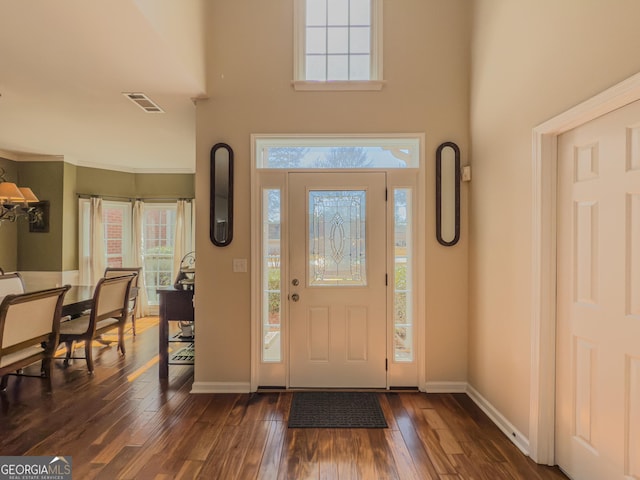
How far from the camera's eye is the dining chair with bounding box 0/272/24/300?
3477mm

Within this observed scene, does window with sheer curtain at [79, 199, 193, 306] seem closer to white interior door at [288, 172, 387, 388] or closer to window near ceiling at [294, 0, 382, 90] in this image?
white interior door at [288, 172, 387, 388]

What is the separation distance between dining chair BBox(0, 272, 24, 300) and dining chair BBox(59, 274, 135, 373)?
0.64 meters

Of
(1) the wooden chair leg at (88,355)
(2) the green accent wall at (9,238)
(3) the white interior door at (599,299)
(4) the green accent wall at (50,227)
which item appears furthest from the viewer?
(4) the green accent wall at (50,227)

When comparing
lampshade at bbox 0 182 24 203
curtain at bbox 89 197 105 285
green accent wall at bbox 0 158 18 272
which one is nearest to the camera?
lampshade at bbox 0 182 24 203

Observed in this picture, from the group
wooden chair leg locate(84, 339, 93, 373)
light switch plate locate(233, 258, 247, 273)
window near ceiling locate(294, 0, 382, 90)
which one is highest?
window near ceiling locate(294, 0, 382, 90)

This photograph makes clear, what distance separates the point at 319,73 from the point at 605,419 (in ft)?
10.3

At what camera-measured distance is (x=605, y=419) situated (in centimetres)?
165

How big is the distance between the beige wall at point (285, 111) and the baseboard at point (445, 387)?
352 millimetres

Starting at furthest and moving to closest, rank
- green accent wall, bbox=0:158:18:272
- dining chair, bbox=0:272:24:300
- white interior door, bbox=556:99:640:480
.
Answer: green accent wall, bbox=0:158:18:272
dining chair, bbox=0:272:24:300
white interior door, bbox=556:99:640:480

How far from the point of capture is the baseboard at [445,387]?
2908 millimetres

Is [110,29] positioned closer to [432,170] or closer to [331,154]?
[331,154]

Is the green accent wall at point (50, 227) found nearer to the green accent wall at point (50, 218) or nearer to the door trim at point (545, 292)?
the green accent wall at point (50, 218)

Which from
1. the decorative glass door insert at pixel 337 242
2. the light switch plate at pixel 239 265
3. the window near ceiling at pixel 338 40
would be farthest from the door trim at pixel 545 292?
the light switch plate at pixel 239 265

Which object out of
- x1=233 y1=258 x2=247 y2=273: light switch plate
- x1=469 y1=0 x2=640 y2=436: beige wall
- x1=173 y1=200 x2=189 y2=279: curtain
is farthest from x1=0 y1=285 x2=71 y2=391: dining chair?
x1=469 y1=0 x2=640 y2=436: beige wall
